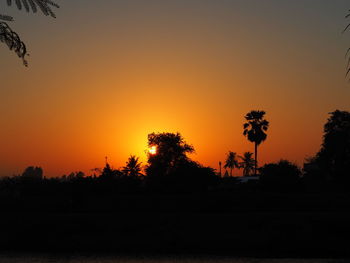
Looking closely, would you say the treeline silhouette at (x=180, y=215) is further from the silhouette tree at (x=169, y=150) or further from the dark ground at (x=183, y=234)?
the silhouette tree at (x=169, y=150)

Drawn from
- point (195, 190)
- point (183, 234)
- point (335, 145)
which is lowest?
point (183, 234)

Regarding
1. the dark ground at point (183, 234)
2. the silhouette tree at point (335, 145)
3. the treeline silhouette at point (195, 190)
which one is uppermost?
the silhouette tree at point (335, 145)

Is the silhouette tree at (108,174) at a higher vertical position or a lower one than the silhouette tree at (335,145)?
lower

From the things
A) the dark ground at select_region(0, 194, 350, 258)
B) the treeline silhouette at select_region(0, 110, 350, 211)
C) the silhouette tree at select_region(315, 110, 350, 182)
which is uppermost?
the silhouette tree at select_region(315, 110, 350, 182)

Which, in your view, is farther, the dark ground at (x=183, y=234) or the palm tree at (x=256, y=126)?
the palm tree at (x=256, y=126)

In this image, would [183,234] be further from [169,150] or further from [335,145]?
[169,150]

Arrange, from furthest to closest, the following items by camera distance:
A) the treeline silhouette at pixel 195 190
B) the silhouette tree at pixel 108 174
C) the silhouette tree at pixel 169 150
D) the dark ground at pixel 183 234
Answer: the silhouette tree at pixel 169 150 < the silhouette tree at pixel 108 174 < the treeline silhouette at pixel 195 190 < the dark ground at pixel 183 234

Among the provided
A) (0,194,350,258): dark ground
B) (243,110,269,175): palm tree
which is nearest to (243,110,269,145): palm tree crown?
(243,110,269,175): palm tree

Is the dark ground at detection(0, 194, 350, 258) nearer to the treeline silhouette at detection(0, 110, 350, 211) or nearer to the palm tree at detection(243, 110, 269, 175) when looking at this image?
the treeline silhouette at detection(0, 110, 350, 211)

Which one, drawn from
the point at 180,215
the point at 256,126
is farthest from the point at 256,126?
the point at 180,215

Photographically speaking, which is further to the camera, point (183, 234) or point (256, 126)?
point (256, 126)

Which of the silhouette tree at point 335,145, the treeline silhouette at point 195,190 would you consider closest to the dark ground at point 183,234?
the treeline silhouette at point 195,190

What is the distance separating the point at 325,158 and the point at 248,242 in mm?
52502

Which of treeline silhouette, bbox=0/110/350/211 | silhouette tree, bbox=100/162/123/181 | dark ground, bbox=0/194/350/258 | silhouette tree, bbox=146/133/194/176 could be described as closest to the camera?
dark ground, bbox=0/194/350/258
